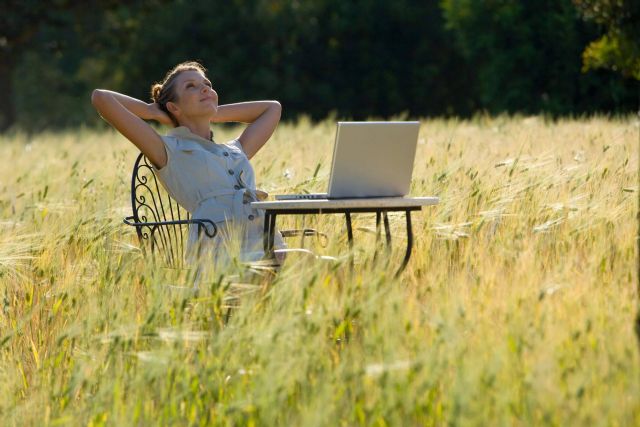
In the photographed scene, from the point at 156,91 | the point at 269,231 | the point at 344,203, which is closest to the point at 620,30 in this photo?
the point at 156,91

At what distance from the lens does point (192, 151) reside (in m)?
4.54

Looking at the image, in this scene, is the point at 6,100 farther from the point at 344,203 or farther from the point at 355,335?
the point at 355,335

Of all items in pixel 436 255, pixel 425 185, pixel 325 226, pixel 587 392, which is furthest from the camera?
pixel 425 185

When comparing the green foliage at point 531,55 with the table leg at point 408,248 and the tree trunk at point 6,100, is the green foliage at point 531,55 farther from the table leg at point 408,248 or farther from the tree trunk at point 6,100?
the table leg at point 408,248

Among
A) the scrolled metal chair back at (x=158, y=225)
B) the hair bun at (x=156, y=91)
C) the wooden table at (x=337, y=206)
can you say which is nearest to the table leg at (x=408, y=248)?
the wooden table at (x=337, y=206)

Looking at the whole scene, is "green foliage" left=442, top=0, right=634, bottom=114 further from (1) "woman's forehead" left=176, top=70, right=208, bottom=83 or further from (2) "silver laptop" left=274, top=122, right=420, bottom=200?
(2) "silver laptop" left=274, top=122, right=420, bottom=200

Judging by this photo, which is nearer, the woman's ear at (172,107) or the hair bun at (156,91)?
the woman's ear at (172,107)

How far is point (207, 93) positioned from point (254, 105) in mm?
605

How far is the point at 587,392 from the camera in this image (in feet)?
8.36

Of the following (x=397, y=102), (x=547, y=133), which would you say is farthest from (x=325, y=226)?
(x=397, y=102)

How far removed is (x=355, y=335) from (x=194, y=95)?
1699 millimetres

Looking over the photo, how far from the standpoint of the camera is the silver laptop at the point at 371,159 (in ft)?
12.9

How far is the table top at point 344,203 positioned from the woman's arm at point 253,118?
3.63ft

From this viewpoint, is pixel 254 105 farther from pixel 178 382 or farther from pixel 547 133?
pixel 547 133
